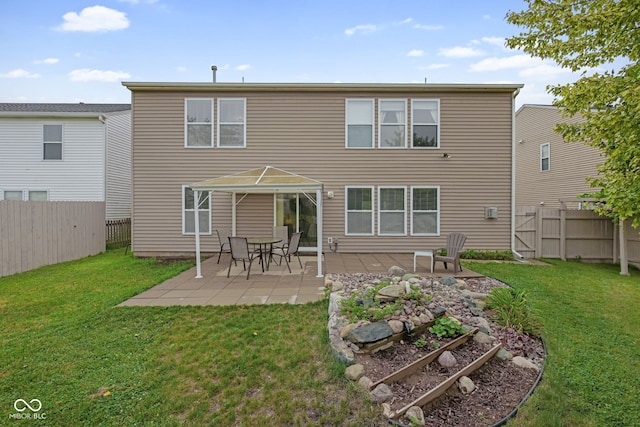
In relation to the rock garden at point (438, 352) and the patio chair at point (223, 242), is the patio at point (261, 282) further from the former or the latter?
the rock garden at point (438, 352)

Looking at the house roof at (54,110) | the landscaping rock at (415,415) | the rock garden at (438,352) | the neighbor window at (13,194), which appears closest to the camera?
the landscaping rock at (415,415)

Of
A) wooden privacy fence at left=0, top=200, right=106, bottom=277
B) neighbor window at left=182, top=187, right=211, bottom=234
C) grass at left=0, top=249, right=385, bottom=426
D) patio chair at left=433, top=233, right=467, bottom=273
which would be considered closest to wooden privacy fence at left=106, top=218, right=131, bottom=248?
wooden privacy fence at left=0, top=200, right=106, bottom=277

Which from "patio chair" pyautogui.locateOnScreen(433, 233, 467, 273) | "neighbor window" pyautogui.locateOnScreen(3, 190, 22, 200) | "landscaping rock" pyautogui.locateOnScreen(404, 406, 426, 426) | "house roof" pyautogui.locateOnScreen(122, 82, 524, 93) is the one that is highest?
"house roof" pyautogui.locateOnScreen(122, 82, 524, 93)

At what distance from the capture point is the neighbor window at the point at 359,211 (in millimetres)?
9336

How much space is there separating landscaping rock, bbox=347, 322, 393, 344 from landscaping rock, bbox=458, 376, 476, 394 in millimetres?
817

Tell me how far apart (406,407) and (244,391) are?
4.66 ft

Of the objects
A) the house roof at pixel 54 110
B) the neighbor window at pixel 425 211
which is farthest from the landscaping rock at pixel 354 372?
the house roof at pixel 54 110

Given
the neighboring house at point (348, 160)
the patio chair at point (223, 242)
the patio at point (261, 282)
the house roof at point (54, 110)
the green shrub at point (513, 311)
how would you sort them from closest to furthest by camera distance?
the green shrub at point (513, 311)
the patio at point (261, 282)
the patio chair at point (223, 242)
the neighboring house at point (348, 160)
the house roof at point (54, 110)

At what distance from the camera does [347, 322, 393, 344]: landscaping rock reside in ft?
10.8

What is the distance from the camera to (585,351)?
3.42 meters

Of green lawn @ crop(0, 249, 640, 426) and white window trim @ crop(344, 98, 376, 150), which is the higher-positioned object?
white window trim @ crop(344, 98, 376, 150)

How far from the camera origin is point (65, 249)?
8812 millimetres

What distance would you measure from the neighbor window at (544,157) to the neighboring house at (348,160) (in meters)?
6.66

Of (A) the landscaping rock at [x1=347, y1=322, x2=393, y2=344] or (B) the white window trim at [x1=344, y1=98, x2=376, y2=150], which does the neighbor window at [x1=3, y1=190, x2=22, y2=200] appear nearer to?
(B) the white window trim at [x1=344, y1=98, x2=376, y2=150]
